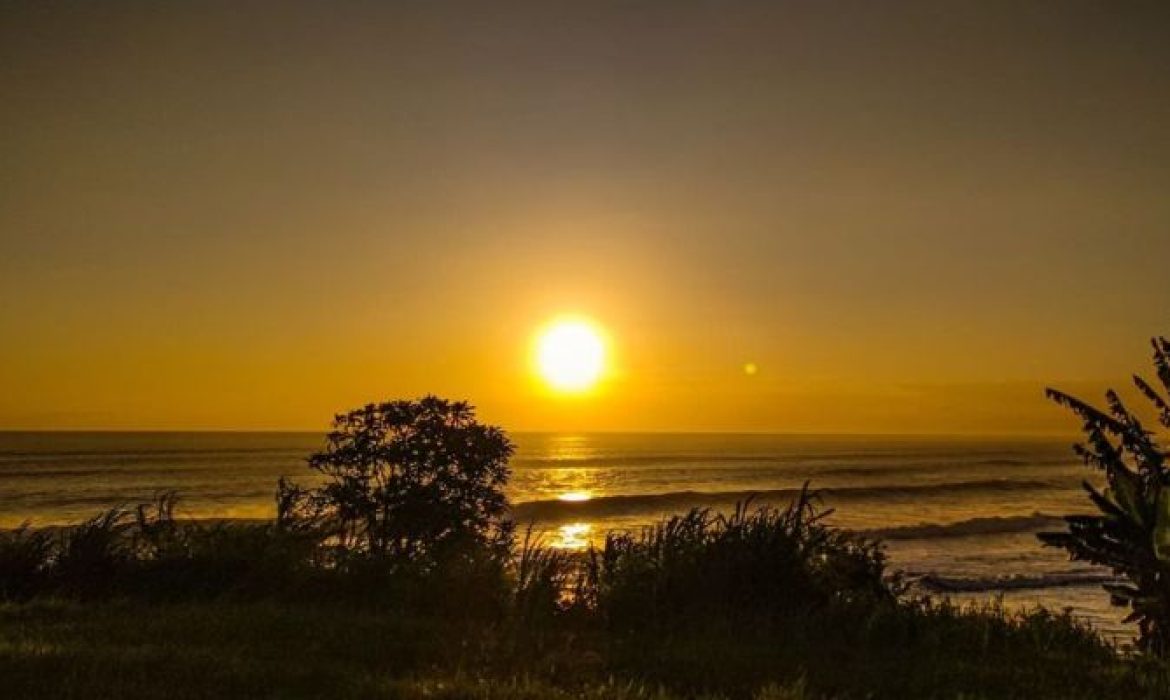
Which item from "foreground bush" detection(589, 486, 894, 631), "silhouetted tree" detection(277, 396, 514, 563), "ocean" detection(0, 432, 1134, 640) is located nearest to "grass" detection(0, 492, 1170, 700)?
"foreground bush" detection(589, 486, 894, 631)

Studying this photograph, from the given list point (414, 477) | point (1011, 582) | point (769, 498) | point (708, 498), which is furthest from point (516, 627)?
point (769, 498)

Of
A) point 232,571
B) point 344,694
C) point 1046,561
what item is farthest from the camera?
point 1046,561

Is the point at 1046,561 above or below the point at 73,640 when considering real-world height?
below

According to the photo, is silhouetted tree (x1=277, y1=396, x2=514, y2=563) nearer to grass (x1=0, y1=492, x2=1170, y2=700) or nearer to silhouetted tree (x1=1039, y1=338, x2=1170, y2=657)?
grass (x1=0, y1=492, x2=1170, y2=700)

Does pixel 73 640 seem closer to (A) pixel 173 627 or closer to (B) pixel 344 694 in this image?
(A) pixel 173 627

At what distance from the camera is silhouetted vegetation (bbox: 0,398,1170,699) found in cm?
809

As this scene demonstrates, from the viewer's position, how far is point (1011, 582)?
2970cm

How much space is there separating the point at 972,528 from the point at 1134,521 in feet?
128

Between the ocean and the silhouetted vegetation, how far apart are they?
554 cm

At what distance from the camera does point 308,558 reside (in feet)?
42.8

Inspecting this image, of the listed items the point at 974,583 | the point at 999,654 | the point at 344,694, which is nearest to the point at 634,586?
the point at 999,654

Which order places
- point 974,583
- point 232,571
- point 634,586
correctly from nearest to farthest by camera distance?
point 634,586 → point 232,571 → point 974,583

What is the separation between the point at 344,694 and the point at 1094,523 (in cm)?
922

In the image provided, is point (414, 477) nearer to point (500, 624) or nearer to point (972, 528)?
point (500, 624)
